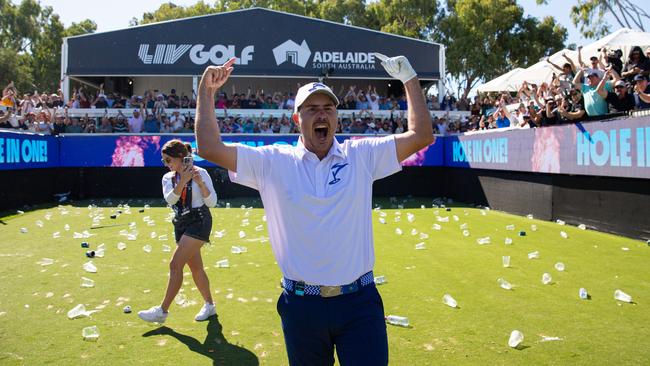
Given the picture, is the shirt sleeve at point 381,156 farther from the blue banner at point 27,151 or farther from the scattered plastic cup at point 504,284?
the blue banner at point 27,151

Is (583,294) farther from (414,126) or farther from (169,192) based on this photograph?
(169,192)

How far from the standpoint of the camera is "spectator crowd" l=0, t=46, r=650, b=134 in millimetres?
14453

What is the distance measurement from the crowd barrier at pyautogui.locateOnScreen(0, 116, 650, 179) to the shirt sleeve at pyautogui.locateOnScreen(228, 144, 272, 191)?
992 cm

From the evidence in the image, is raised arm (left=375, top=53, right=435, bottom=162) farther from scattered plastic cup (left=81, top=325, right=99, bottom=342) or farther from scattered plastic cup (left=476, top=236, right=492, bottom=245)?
scattered plastic cup (left=476, top=236, right=492, bottom=245)

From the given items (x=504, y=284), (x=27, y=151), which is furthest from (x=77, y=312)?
(x=27, y=151)

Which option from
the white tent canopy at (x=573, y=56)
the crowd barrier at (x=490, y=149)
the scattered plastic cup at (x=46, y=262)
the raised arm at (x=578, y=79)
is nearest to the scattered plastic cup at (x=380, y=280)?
the scattered plastic cup at (x=46, y=262)

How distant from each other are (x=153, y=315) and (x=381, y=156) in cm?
363

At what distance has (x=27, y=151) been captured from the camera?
1803cm

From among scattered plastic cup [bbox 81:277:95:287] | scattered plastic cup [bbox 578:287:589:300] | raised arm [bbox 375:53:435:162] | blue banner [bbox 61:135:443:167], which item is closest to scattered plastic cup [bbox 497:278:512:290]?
scattered plastic cup [bbox 578:287:589:300]

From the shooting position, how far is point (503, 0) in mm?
41625

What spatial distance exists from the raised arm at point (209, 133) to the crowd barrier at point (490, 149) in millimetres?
10110

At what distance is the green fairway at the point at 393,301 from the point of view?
4949 mm

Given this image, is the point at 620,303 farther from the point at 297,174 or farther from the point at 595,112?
the point at 595,112

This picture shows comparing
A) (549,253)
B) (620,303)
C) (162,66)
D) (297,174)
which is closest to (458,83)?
(162,66)
